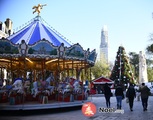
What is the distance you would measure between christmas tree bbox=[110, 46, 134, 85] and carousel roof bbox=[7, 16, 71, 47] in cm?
2164

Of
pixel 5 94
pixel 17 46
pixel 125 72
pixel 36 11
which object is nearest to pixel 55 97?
pixel 5 94

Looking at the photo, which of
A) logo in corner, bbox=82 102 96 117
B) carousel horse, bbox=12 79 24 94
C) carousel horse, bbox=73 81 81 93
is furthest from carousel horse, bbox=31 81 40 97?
logo in corner, bbox=82 102 96 117

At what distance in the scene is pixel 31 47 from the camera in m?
12.8

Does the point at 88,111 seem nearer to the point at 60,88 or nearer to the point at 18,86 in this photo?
the point at 60,88

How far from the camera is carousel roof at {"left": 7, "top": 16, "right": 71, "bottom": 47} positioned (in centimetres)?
1462

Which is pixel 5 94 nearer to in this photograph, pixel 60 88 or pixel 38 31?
pixel 60 88

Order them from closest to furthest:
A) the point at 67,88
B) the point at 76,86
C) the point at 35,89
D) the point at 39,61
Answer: the point at 35,89 → the point at 67,88 → the point at 76,86 → the point at 39,61

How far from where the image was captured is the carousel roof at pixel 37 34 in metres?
14.6

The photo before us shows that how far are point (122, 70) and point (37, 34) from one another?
79.1 feet

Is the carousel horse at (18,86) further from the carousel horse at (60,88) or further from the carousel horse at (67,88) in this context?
the carousel horse at (67,88)

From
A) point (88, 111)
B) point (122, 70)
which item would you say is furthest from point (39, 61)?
point (122, 70)

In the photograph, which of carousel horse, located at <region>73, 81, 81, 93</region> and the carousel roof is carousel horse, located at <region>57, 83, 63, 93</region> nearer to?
carousel horse, located at <region>73, 81, 81, 93</region>

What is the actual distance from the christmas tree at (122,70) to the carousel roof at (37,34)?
21.6 meters

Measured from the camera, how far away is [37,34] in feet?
49.3
